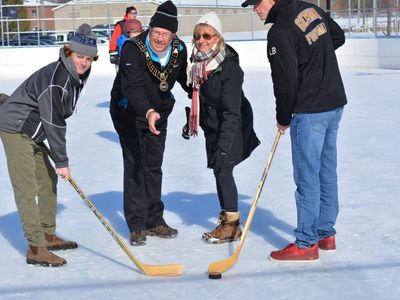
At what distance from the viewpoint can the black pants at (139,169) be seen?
4.71 m

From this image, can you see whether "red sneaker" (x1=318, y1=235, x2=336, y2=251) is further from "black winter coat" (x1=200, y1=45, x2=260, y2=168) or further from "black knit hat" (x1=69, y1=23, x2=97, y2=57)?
"black knit hat" (x1=69, y1=23, x2=97, y2=57)

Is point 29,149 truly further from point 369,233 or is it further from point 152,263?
point 369,233

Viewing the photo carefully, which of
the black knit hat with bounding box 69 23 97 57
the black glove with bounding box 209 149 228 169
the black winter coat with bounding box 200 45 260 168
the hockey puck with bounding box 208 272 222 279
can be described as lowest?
the hockey puck with bounding box 208 272 222 279

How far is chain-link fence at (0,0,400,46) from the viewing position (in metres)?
19.4

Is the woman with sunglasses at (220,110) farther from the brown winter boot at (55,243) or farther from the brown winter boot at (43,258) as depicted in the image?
the brown winter boot at (43,258)

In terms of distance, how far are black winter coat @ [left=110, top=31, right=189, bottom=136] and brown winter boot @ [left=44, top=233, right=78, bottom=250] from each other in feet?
2.28

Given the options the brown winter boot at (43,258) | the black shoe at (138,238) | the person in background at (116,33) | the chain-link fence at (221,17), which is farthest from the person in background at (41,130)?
the chain-link fence at (221,17)

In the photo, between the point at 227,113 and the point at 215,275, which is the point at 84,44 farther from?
the point at 215,275

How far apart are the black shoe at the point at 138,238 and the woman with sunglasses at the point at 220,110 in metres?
0.35

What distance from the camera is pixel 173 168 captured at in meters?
Answer: 7.05

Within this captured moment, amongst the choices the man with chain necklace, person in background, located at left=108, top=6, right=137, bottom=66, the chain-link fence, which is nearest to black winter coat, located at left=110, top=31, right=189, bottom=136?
the man with chain necklace

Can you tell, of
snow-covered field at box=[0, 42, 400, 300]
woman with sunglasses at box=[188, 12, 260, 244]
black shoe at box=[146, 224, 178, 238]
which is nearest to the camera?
snow-covered field at box=[0, 42, 400, 300]

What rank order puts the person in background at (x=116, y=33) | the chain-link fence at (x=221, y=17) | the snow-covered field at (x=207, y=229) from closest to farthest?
the snow-covered field at (x=207, y=229), the person in background at (x=116, y=33), the chain-link fence at (x=221, y=17)

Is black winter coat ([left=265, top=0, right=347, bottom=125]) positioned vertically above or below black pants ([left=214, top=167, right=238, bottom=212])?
above
